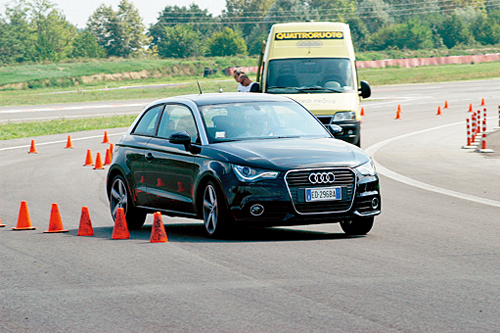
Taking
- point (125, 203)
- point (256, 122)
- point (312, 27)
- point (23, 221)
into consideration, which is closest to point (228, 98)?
point (256, 122)

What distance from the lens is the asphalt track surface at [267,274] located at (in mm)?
5570

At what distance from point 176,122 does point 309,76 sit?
31.3 feet

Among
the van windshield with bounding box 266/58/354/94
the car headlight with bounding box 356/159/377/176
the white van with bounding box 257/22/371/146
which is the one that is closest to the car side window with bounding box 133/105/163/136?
the car headlight with bounding box 356/159/377/176

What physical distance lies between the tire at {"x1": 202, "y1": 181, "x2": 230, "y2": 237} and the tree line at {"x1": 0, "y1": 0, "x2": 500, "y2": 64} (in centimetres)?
10650

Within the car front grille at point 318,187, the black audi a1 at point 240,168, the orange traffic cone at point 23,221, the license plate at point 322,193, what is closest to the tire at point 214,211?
the black audi a1 at point 240,168

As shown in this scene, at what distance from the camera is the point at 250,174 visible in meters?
8.66

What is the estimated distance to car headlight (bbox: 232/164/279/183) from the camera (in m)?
8.59

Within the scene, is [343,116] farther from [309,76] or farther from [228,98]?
[228,98]

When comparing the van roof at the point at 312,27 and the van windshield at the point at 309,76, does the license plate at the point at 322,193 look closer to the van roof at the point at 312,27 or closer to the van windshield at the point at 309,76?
the van windshield at the point at 309,76

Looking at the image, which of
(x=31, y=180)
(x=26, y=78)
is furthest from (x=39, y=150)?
(x=26, y=78)

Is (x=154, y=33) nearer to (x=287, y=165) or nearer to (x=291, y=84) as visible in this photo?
(x=291, y=84)

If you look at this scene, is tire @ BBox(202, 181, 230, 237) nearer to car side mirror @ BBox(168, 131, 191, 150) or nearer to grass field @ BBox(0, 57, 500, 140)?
car side mirror @ BBox(168, 131, 191, 150)

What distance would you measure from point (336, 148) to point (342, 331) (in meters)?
4.05

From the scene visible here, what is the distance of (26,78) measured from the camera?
78.3 m
